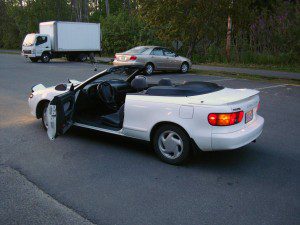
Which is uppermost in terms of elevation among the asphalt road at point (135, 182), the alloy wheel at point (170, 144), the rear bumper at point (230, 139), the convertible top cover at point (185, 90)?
the convertible top cover at point (185, 90)

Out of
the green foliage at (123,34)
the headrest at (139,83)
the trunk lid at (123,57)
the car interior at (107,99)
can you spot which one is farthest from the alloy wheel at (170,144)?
the green foliage at (123,34)

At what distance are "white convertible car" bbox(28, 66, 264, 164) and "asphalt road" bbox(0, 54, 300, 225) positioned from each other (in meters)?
0.35

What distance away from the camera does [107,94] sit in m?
6.17

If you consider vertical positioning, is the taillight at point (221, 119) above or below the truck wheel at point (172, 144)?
above

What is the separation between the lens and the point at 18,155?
542 centimetres

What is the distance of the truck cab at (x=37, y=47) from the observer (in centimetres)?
2741

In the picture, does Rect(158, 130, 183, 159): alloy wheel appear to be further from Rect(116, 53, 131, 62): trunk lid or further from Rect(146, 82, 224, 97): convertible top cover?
Rect(116, 53, 131, 62): trunk lid

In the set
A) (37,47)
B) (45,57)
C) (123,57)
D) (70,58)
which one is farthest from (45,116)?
(70,58)

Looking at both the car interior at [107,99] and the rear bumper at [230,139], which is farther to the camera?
the car interior at [107,99]

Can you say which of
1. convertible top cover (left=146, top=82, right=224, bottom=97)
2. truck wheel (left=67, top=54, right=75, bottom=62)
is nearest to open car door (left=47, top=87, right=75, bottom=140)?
convertible top cover (left=146, top=82, right=224, bottom=97)

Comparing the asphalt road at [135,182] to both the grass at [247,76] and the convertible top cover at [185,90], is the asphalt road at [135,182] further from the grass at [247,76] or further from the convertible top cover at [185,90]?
the grass at [247,76]

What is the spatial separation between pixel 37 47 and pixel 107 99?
2317 cm

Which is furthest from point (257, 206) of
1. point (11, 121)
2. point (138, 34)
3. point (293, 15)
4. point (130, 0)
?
point (130, 0)

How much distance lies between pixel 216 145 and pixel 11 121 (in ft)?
15.2
